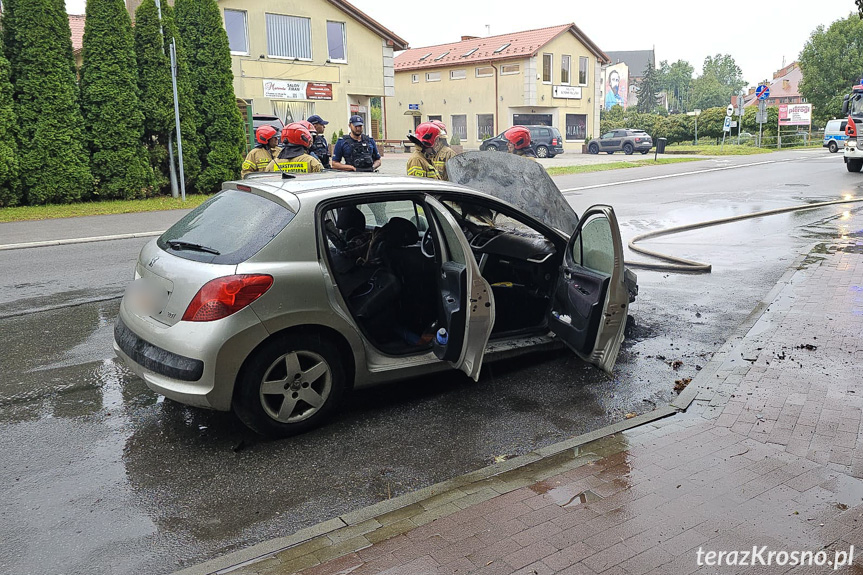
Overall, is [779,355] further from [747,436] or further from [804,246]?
[804,246]

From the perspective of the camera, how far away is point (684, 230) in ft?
41.2

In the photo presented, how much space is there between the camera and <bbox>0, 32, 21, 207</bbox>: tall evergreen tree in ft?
49.8

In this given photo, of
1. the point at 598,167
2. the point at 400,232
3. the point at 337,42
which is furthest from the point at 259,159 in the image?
the point at 337,42

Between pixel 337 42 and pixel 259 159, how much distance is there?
974 inches

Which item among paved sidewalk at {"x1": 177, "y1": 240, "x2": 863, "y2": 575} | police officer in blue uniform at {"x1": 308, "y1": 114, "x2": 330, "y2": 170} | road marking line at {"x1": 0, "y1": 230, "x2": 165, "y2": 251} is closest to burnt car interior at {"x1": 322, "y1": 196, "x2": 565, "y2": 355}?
paved sidewalk at {"x1": 177, "y1": 240, "x2": 863, "y2": 575}

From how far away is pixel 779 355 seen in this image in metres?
5.50

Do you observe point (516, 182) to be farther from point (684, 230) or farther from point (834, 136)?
point (834, 136)

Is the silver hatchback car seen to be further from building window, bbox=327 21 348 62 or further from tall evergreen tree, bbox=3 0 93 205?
building window, bbox=327 21 348 62

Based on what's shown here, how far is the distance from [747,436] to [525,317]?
5.80 ft

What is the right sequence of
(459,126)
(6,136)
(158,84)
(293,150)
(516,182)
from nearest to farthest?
(516,182) < (293,150) < (6,136) < (158,84) < (459,126)

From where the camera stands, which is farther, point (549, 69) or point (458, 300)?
point (549, 69)

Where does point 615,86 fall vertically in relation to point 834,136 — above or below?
above

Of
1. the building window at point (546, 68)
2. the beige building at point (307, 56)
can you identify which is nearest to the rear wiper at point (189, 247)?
the beige building at point (307, 56)

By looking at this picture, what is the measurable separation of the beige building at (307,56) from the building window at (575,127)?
2102 cm
